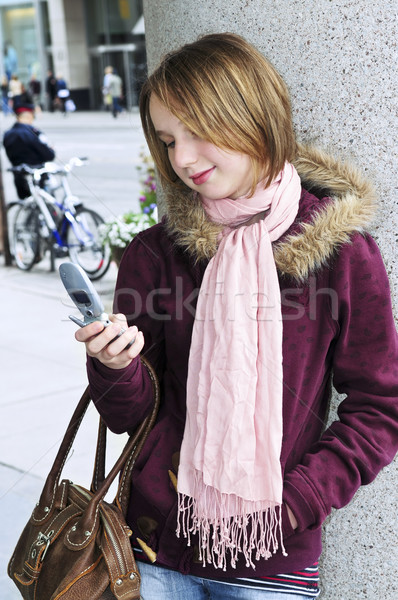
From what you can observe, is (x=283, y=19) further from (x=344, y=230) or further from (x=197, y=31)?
(x=344, y=230)

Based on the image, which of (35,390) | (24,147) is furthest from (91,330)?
(24,147)

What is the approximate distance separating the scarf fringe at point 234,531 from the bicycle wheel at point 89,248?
5.87 meters

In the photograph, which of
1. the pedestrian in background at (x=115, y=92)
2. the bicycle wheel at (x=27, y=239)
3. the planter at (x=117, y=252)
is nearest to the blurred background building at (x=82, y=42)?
the pedestrian in background at (x=115, y=92)

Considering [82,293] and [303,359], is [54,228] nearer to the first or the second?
[303,359]

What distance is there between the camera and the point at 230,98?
55.9 inches

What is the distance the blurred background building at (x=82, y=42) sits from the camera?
34625 millimetres

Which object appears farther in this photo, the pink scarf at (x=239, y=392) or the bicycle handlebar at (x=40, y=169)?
the bicycle handlebar at (x=40, y=169)

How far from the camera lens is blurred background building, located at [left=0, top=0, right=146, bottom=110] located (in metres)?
34.6

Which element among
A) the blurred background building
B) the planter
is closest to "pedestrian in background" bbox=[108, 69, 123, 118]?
the blurred background building

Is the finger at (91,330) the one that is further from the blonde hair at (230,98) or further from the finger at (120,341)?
the blonde hair at (230,98)

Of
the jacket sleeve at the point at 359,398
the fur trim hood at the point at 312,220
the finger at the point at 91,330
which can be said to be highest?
the fur trim hood at the point at 312,220

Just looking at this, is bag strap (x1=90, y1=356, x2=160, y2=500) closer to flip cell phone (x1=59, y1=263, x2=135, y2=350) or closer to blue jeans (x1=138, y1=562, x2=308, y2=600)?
blue jeans (x1=138, y1=562, x2=308, y2=600)

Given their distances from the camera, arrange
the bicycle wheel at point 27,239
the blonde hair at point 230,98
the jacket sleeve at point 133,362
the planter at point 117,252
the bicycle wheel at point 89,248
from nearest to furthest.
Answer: the blonde hair at point 230,98 → the jacket sleeve at point 133,362 → the planter at point 117,252 → the bicycle wheel at point 89,248 → the bicycle wheel at point 27,239

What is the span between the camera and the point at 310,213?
1.57 m
